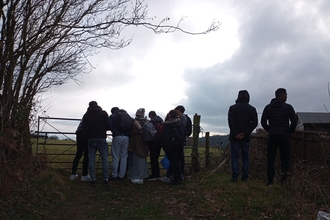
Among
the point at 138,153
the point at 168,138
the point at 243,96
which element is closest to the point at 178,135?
the point at 168,138

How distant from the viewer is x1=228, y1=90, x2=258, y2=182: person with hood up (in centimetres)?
836

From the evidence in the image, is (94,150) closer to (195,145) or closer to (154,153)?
(154,153)

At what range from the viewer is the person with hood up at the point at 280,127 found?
7848mm

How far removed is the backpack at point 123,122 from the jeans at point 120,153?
0.25 metres

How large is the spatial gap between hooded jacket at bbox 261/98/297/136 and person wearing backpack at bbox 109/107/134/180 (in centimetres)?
373

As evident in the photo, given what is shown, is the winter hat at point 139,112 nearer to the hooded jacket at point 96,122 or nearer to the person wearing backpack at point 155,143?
the person wearing backpack at point 155,143

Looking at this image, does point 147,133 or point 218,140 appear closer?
point 147,133

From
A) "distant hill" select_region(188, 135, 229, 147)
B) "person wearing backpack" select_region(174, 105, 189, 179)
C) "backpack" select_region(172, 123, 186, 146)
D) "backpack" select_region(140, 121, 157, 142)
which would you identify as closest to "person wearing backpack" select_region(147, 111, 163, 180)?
"backpack" select_region(140, 121, 157, 142)

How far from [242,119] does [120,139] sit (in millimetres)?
3359

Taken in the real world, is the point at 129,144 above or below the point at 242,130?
below

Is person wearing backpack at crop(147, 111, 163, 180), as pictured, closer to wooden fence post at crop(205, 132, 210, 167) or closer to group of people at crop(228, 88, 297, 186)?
wooden fence post at crop(205, 132, 210, 167)

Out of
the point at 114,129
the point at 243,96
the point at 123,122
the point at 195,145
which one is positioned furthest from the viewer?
the point at 195,145

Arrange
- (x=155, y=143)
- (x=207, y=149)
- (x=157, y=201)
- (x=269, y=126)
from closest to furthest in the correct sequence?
(x=157, y=201), (x=269, y=126), (x=155, y=143), (x=207, y=149)

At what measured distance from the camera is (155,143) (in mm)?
10438
